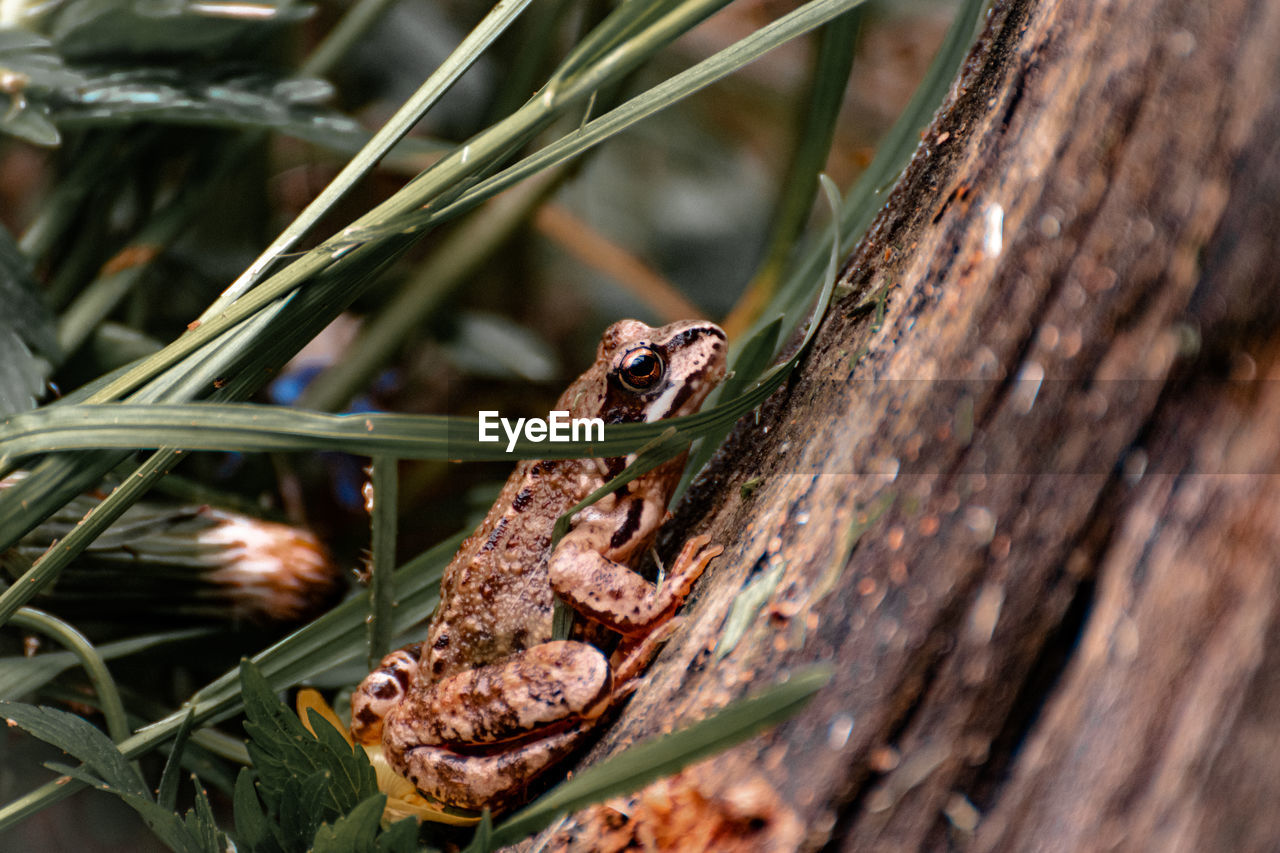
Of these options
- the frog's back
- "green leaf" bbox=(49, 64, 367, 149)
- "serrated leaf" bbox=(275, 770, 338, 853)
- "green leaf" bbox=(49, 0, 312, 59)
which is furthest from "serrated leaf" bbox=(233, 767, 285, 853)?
"green leaf" bbox=(49, 0, 312, 59)

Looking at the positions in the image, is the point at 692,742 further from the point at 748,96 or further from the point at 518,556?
the point at 748,96

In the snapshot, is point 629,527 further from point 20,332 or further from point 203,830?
point 20,332

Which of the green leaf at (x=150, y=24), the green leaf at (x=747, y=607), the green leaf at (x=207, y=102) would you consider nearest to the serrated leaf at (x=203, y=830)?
the green leaf at (x=747, y=607)

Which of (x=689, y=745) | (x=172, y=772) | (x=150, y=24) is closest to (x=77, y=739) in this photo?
(x=172, y=772)

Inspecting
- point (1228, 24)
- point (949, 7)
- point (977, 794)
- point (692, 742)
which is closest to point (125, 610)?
point (692, 742)

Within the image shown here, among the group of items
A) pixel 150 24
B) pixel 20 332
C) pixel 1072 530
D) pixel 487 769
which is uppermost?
pixel 150 24
